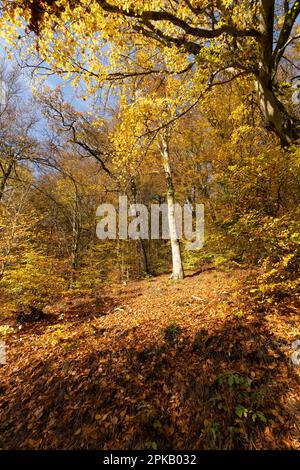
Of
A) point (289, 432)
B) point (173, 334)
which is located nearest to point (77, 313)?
point (173, 334)

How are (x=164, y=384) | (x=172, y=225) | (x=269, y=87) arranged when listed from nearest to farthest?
(x=164, y=384), (x=269, y=87), (x=172, y=225)

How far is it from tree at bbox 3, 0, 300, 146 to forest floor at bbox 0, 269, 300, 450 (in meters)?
4.69

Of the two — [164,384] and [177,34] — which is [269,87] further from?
[164,384]

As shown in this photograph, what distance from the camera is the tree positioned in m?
3.73

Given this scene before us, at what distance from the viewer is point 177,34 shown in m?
5.15

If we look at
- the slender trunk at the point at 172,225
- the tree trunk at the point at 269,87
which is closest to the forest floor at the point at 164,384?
the tree trunk at the point at 269,87

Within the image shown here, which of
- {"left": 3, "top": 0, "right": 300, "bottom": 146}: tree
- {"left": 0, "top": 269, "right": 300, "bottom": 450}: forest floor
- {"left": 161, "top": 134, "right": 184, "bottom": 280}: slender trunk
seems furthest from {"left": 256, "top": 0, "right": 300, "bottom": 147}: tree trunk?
{"left": 161, "top": 134, "right": 184, "bottom": 280}: slender trunk

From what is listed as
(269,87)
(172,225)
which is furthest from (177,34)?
(172,225)

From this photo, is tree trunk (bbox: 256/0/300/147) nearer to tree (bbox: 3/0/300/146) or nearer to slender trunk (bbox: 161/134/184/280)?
tree (bbox: 3/0/300/146)

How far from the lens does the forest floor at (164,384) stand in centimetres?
258

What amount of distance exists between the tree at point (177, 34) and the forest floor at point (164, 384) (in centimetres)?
469

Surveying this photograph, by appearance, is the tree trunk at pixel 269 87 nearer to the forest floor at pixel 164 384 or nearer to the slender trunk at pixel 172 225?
the forest floor at pixel 164 384

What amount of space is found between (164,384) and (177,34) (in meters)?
7.28

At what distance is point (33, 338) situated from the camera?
551 centimetres
